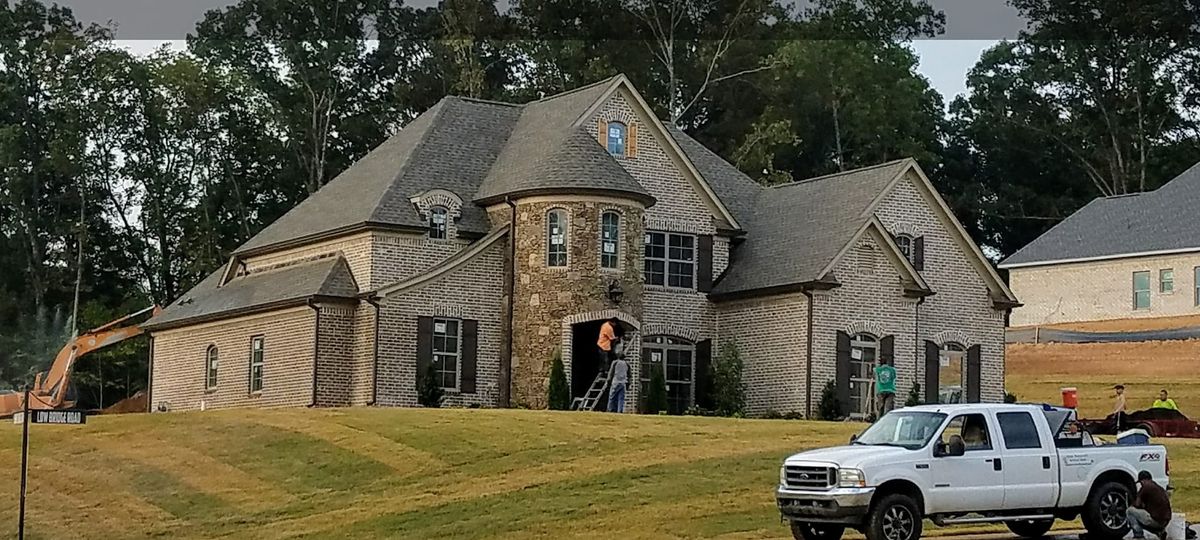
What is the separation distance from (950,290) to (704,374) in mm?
7275


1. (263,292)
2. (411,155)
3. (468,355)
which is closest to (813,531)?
Result: (468,355)

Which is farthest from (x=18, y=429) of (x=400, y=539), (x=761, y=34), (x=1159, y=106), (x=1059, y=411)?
(x=1159, y=106)

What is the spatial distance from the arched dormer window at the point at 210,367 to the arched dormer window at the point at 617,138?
1119cm

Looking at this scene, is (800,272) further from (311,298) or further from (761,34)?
(761,34)

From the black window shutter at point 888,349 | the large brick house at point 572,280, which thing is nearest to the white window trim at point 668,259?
the large brick house at point 572,280

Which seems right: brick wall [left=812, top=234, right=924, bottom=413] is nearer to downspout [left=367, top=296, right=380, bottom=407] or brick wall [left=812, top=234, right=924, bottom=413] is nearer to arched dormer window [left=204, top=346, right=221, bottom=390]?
downspout [left=367, top=296, right=380, bottom=407]

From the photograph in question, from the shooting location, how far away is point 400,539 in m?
28.8

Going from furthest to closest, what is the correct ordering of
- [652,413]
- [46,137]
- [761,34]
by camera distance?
[761,34] → [46,137] → [652,413]

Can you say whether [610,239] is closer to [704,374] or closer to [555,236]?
[555,236]

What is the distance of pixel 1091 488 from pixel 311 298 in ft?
77.7

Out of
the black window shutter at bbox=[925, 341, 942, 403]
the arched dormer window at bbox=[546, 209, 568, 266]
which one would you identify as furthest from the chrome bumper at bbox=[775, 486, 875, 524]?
the black window shutter at bbox=[925, 341, 942, 403]

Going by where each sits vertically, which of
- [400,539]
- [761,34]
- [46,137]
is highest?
[761,34]

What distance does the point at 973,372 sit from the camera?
169 feet

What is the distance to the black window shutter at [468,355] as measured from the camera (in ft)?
151
